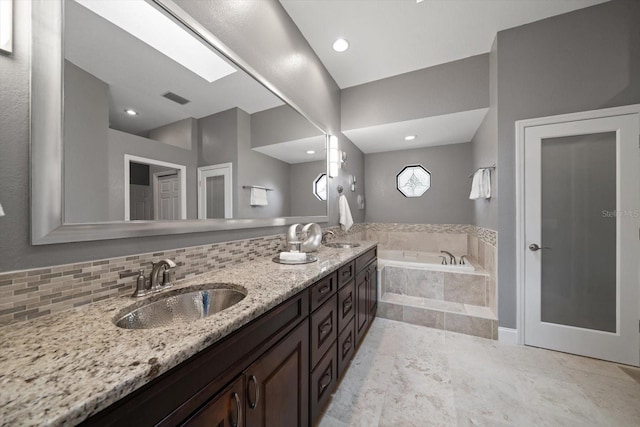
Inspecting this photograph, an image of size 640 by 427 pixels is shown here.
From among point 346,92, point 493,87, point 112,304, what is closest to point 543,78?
point 493,87

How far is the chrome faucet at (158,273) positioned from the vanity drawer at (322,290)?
0.65 metres

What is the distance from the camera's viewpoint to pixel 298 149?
2160 millimetres

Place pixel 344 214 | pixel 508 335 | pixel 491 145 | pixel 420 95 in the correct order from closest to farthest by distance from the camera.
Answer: pixel 508 335 < pixel 491 145 < pixel 420 95 < pixel 344 214

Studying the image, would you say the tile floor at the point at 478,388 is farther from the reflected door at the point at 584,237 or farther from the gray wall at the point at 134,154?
the gray wall at the point at 134,154

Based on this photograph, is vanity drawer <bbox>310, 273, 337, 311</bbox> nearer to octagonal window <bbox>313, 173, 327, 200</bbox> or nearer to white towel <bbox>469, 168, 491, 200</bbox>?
octagonal window <bbox>313, 173, 327, 200</bbox>

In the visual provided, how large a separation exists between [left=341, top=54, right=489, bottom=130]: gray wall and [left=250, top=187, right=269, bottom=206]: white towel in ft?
6.17

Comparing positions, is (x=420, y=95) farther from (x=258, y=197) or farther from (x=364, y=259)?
(x=258, y=197)

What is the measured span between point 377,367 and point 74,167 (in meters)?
Result: 2.11

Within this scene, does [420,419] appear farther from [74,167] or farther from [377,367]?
[74,167]

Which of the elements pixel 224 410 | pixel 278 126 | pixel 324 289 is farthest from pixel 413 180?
pixel 224 410

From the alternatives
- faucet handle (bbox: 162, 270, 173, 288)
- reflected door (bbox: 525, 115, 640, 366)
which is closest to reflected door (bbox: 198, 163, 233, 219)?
faucet handle (bbox: 162, 270, 173, 288)

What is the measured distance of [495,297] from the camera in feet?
7.18

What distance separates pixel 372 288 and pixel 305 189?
1.24 metres

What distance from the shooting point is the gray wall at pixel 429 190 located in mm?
3660
